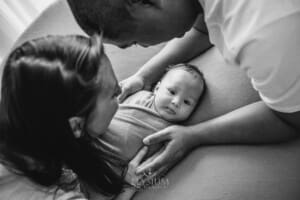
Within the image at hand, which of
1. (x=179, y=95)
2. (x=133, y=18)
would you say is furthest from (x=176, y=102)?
(x=133, y=18)

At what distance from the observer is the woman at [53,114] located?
757mm

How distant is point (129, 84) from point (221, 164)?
355mm

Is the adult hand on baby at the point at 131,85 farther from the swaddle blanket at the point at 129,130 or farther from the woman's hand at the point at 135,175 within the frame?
the woman's hand at the point at 135,175

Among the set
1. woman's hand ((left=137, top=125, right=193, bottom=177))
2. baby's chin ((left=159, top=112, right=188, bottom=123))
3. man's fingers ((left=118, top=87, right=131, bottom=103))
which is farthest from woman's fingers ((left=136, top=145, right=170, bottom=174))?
man's fingers ((left=118, top=87, right=131, bottom=103))

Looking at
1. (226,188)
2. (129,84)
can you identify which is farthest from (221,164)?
(129,84)

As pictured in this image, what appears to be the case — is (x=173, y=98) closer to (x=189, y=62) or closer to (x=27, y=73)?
(x=189, y=62)

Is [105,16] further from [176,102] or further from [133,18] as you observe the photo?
[176,102]

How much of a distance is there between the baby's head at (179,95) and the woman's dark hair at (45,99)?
0.85ft

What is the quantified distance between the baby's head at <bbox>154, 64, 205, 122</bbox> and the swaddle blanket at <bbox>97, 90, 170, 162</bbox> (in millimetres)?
29

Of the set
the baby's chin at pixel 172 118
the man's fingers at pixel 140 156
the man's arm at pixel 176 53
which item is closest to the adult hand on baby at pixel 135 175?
the man's fingers at pixel 140 156

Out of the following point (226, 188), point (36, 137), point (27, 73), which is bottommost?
point (226, 188)

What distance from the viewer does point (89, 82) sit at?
0.79m

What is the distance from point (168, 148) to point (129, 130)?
12cm

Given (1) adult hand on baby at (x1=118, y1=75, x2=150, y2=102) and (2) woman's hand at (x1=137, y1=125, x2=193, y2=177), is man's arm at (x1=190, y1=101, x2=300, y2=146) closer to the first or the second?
(2) woman's hand at (x1=137, y1=125, x2=193, y2=177)
